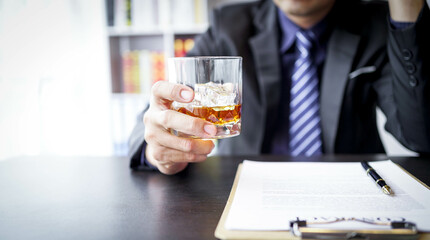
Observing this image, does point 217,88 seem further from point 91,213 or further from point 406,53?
point 406,53

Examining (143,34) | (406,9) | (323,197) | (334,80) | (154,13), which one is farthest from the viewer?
(143,34)

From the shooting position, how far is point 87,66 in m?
2.76

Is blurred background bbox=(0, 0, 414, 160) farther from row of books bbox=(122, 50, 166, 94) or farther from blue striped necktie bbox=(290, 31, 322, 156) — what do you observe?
blue striped necktie bbox=(290, 31, 322, 156)

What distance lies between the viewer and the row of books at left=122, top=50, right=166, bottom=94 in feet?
8.60

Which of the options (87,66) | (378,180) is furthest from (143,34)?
(378,180)

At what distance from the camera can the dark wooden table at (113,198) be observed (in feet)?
1.71

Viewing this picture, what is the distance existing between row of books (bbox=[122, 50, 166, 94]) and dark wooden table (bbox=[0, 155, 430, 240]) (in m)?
1.69

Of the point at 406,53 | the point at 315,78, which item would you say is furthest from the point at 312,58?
the point at 406,53

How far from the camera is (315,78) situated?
1384 mm

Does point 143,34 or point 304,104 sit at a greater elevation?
point 143,34

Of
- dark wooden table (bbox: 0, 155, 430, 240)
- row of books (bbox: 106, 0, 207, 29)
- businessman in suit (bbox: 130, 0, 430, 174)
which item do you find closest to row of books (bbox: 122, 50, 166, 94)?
row of books (bbox: 106, 0, 207, 29)

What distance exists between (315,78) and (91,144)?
2101mm

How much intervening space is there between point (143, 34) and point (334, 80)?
5.84ft

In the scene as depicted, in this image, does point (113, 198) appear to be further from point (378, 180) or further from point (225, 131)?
point (378, 180)
